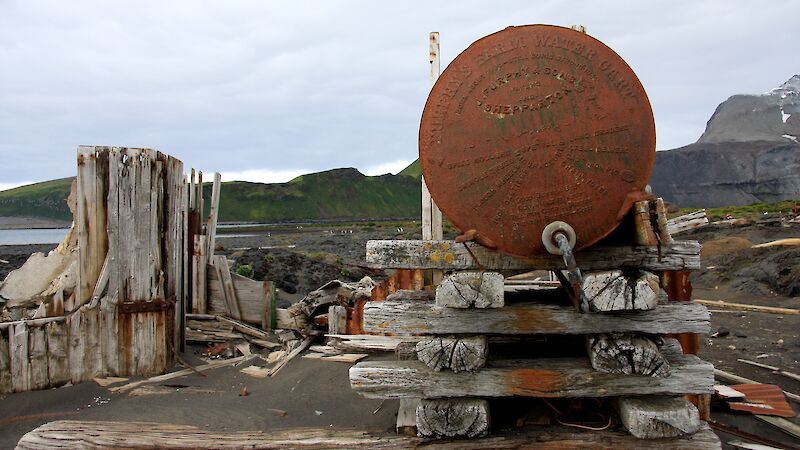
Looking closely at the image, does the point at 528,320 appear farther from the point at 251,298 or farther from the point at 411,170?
the point at 411,170

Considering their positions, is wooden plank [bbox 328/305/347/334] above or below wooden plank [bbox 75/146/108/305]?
below

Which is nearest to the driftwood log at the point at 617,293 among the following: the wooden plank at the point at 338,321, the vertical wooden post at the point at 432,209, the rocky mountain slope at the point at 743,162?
the vertical wooden post at the point at 432,209

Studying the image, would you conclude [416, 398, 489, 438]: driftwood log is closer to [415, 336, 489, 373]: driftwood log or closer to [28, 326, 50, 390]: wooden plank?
[415, 336, 489, 373]: driftwood log

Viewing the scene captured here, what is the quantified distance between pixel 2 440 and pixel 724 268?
16345 millimetres

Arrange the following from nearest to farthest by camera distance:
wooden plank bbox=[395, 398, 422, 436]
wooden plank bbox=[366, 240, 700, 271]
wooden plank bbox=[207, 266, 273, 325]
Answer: wooden plank bbox=[366, 240, 700, 271], wooden plank bbox=[395, 398, 422, 436], wooden plank bbox=[207, 266, 273, 325]

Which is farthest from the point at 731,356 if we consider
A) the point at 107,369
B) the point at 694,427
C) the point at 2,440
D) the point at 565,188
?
the point at 2,440

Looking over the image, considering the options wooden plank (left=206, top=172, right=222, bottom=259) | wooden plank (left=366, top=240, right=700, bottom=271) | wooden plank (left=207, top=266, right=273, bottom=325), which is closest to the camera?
wooden plank (left=366, top=240, right=700, bottom=271)

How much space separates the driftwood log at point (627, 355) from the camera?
11.6ft

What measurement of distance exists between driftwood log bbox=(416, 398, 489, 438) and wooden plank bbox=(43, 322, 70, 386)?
4623mm

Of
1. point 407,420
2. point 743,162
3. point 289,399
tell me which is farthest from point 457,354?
point 743,162

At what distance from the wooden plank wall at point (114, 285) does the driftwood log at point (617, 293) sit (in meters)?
5.40

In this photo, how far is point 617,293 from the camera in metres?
3.40

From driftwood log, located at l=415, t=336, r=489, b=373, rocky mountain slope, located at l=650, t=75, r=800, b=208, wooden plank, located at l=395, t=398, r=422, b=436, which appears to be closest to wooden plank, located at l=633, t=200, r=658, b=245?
driftwood log, located at l=415, t=336, r=489, b=373

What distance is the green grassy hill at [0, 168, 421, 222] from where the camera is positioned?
12794 centimetres
